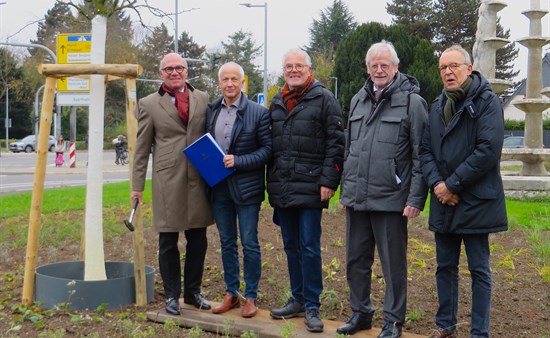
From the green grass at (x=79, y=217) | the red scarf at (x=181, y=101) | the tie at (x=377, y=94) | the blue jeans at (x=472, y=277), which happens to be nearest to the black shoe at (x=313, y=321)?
the blue jeans at (x=472, y=277)

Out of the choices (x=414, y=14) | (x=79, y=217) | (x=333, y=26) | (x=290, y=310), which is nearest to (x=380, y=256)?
(x=290, y=310)

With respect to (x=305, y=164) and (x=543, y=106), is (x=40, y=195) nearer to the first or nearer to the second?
(x=305, y=164)

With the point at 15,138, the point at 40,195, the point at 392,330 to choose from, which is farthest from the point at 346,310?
the point at 15,138

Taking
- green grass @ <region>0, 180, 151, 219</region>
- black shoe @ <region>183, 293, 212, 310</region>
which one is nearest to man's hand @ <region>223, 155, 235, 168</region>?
black shoe @ <region>183, 293, 212, 310</region>

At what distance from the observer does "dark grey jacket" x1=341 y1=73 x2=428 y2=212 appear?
4555 mm

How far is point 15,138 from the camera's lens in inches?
2466

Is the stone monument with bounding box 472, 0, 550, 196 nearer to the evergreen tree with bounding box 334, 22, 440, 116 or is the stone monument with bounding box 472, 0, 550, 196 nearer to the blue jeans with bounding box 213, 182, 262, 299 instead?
the blue jeans with bounding box 213, 182, 262, 299

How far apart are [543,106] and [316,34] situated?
61814 millimetres

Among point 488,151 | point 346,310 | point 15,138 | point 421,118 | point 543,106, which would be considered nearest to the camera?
point 488,151

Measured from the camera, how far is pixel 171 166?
5.30 m

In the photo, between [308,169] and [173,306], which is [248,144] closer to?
[308,169]

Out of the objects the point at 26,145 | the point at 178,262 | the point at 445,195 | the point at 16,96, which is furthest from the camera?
the point at 16,96

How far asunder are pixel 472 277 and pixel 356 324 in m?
0.89

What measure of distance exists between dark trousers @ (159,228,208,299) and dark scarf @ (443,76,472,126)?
87.3 inches
